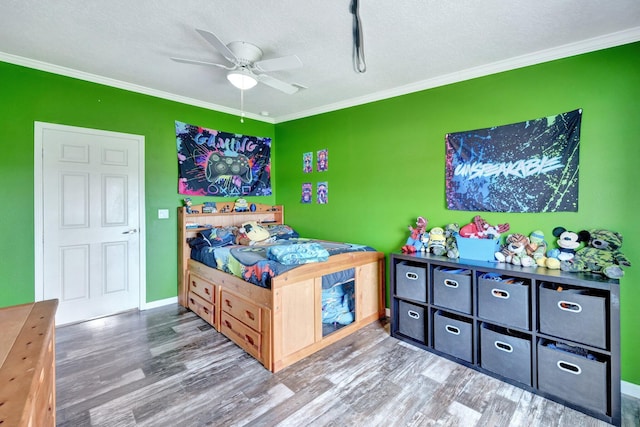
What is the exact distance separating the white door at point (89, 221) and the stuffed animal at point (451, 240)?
3.41 metres

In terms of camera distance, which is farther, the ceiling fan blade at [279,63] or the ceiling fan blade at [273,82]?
the ceiling fan blade at [273,82]

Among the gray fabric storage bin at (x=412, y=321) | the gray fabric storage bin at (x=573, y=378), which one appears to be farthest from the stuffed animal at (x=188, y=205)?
the gray fabric storage bin at (x=573, y=378)

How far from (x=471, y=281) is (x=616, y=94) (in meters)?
1.71

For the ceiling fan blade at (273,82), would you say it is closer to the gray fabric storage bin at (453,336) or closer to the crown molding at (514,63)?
the crown molding at (514,63)

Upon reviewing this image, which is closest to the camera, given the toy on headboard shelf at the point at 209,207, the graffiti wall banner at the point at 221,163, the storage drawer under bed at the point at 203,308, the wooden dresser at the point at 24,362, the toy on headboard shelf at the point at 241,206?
the wooden dresser at the point at 24,362

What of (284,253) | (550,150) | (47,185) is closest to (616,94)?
(550,150)

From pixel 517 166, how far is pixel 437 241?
0.93 metres

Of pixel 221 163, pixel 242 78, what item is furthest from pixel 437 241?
pixel 221 163

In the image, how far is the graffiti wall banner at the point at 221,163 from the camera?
3.69m

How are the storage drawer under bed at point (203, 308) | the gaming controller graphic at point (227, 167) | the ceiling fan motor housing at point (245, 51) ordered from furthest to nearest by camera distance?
the gaming controller graphic at point (227, 167)
the storage drawer under bed at point (203, 308)
the ceiling fan motor housing at point (245, 51)

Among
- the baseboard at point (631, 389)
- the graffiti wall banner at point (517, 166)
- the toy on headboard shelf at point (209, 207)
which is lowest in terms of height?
the baseboard at point (631, 389)

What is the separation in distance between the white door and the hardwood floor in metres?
0.51

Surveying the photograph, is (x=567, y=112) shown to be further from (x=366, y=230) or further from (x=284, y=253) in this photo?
(x=284, y=253)

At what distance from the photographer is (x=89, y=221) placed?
3123 millimetres
